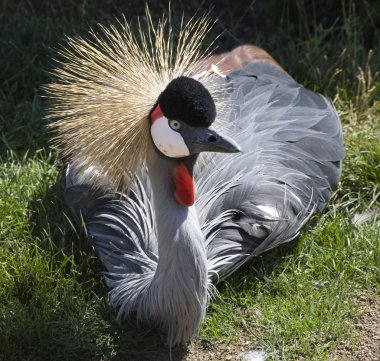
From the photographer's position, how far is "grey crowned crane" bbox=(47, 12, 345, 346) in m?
2.03

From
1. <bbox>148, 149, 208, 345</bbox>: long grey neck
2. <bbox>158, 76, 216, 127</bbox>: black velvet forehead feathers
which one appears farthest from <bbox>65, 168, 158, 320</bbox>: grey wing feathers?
<bbox>158, 76, 216, 127</bbox>: black velvet forehead feathers

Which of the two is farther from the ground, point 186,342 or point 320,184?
point 320,184

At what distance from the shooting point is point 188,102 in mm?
1906

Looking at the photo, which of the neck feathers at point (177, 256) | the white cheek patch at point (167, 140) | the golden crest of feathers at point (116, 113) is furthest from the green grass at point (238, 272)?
the white cheek patch at point (167, 140)

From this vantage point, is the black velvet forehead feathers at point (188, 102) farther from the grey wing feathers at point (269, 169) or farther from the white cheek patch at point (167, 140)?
the grey wing feathers at point (269, 169)

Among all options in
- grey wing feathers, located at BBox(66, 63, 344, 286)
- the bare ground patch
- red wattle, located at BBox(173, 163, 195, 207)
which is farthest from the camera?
grey wing feathers, located at BBox(66, 63, 344, 286)

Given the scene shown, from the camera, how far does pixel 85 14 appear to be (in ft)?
11.7

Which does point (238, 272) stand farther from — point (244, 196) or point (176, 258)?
point (176, 258)

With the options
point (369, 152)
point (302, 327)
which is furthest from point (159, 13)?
point (302, 327)

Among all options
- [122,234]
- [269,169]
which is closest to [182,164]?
[122,234]

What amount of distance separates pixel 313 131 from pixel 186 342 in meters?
0.83

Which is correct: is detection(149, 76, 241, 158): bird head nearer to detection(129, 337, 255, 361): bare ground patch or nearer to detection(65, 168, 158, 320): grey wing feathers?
detection(65, 168, 158, 320): grey wing feathers

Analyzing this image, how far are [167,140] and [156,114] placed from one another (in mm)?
69

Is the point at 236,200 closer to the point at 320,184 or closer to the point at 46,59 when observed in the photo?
the point at 320,184
